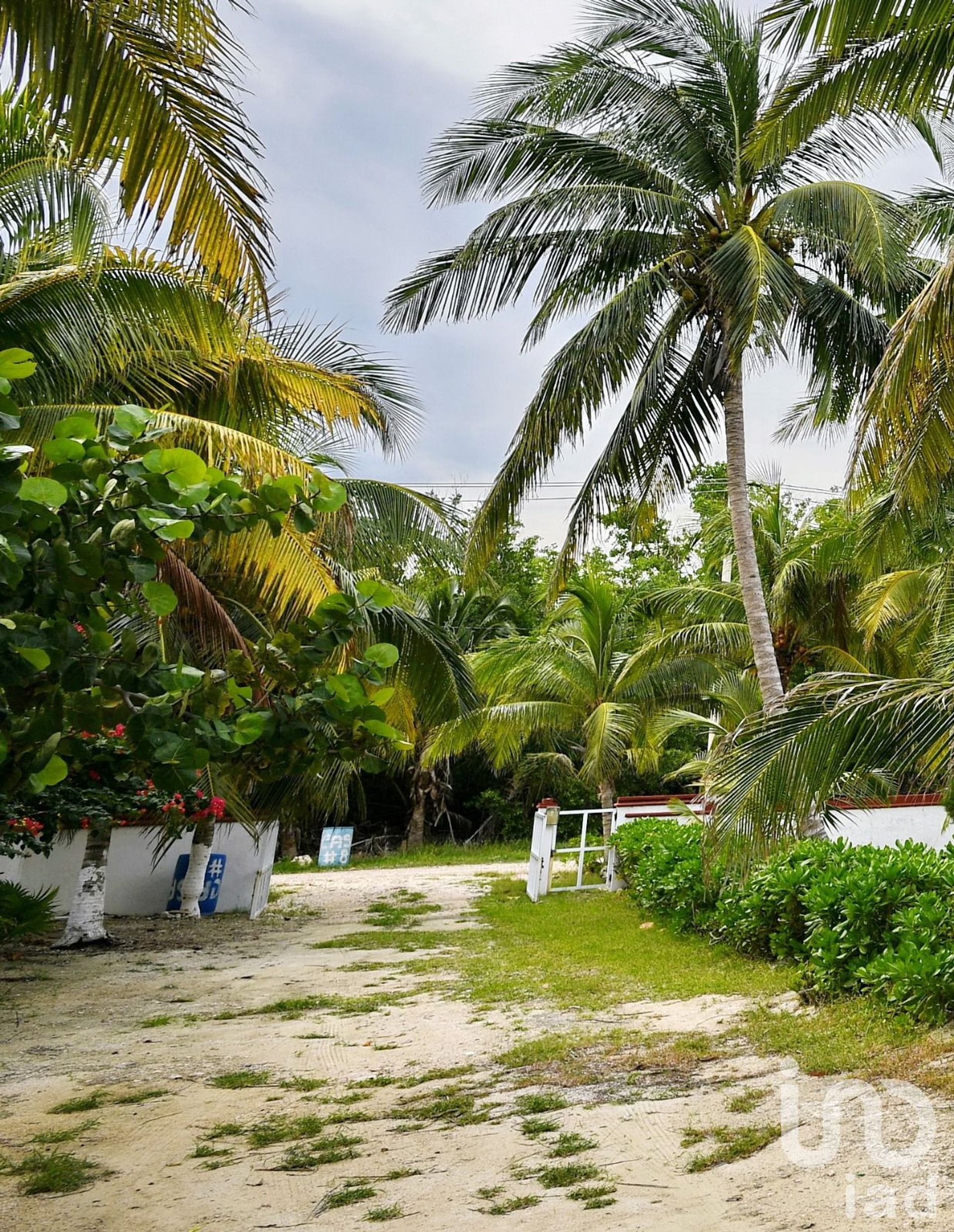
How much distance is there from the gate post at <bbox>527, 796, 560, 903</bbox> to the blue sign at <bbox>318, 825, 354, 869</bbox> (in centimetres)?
971

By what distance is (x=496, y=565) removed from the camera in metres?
28.8

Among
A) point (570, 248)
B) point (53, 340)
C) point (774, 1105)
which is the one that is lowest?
point (774, 1105)

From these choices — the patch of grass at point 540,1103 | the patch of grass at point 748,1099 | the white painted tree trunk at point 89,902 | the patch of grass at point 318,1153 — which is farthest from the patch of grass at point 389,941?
the patch of grass at point 748,1099

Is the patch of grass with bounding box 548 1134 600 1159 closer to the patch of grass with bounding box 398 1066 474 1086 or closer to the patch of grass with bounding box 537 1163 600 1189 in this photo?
the patch of grass with bounding box 537 1163 600 1189

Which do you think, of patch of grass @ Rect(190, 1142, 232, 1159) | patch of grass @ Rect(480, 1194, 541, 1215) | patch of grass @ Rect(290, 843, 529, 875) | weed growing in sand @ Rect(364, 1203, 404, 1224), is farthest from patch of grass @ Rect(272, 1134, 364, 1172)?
patch of grass @ Rect(290, 843, 529, 875)

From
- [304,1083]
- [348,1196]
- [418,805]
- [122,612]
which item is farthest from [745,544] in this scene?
[418,805]

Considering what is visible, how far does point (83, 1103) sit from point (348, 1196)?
2.05m

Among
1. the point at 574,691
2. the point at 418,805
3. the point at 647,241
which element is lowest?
the point at 418,805

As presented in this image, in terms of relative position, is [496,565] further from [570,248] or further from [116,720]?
[116,720]

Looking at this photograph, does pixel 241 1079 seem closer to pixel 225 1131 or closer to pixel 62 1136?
pixel 225 1131

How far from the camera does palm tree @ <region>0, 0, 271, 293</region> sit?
3.73 meters

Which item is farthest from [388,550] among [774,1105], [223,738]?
[223,738]

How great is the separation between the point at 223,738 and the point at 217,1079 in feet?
13.6

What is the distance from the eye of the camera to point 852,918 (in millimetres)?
6543
